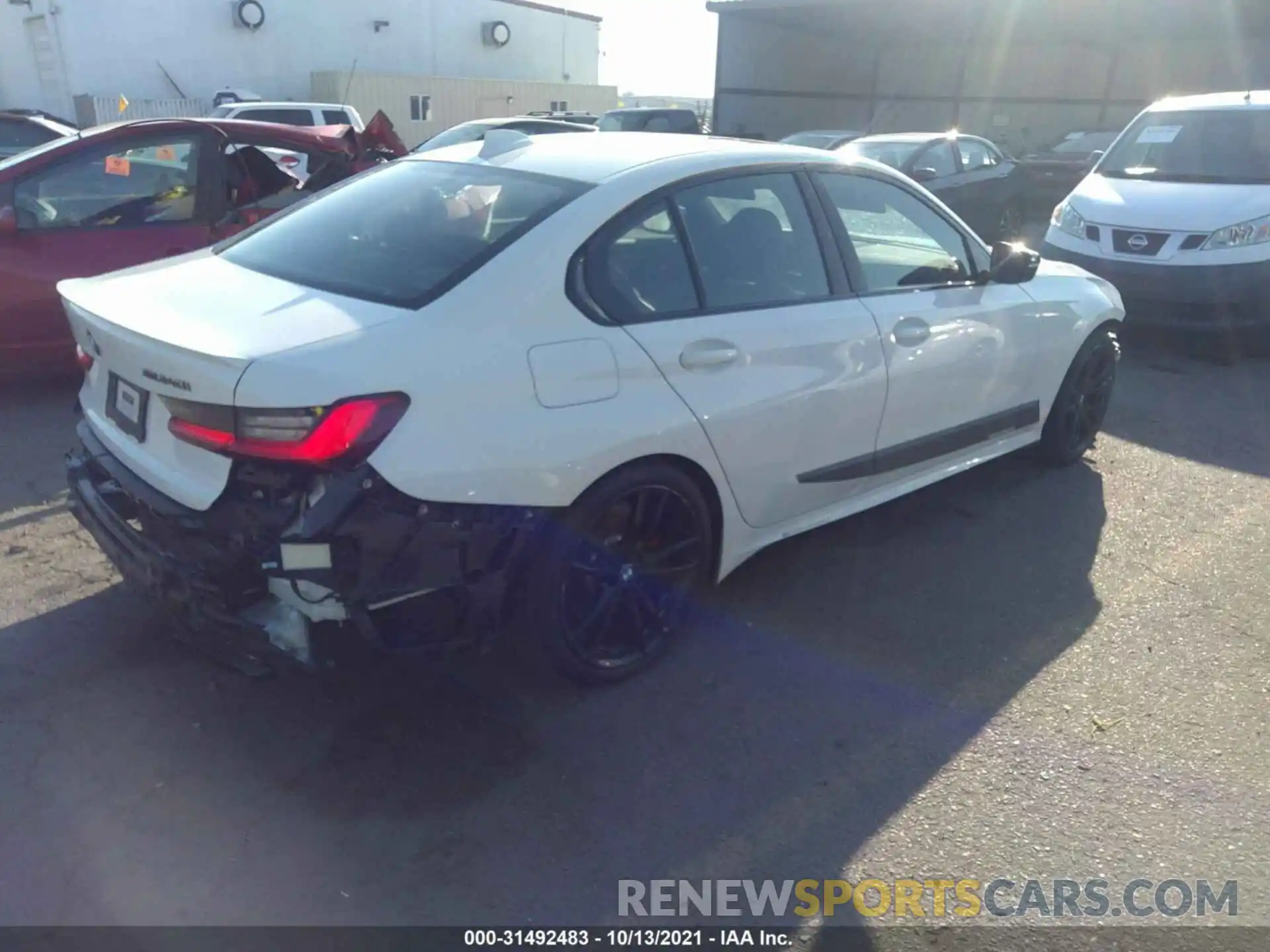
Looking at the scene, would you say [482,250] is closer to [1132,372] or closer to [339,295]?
[339,295]

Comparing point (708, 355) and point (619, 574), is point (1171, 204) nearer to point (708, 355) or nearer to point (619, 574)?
point (708, 355)

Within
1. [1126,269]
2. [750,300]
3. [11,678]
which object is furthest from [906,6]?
[11,678]

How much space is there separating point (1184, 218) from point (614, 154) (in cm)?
587

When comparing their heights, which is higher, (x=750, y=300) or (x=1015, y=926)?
(x=750, y=300)

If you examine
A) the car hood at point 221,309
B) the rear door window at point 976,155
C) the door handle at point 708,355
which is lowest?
the rear door window at point 976,155

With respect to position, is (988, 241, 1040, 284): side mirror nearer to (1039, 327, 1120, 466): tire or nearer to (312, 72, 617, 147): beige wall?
(1039, 327, 1120, 466): tire

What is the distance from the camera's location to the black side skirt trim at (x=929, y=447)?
3891 millimetres

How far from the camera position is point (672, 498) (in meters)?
3.35

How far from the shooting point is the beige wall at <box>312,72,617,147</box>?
27.6 meters

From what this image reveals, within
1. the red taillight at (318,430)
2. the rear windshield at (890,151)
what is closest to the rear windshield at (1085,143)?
the rear windshield at (890,151)

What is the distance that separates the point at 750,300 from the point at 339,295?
136cm

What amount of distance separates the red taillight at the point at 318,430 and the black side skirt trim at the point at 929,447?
167 centimetres

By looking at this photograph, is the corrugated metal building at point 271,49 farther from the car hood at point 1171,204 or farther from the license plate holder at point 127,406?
the license plate holder at point 127,406

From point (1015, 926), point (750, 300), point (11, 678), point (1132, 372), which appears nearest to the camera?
point (1015, 926)
